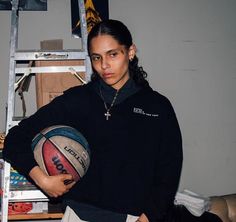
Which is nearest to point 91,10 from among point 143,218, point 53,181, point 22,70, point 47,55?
point 47,55

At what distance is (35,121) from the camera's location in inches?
68.1

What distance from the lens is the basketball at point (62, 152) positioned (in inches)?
62.9

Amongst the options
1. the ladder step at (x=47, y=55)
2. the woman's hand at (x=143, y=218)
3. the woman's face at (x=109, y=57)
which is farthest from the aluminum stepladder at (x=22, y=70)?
the woman's hand at (x=143, y=218)

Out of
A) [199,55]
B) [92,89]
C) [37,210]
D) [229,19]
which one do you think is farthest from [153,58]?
[37,210]

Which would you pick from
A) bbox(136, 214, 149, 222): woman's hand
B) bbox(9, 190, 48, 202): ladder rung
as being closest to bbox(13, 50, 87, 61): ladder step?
bbox(9, 190, 48, 202): ladder rung

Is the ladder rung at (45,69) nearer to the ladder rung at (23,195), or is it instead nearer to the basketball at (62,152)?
the basketball at (62,152)

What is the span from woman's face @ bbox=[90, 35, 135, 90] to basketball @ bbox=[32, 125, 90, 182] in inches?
13.0

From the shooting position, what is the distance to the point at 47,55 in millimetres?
2273

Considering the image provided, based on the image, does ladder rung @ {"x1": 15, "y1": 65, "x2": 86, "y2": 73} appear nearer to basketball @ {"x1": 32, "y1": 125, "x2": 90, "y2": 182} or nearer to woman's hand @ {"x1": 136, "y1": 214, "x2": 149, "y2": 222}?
basketball @ {"x1": 32, "y1": 125, "x2": 90, "y2": 182}

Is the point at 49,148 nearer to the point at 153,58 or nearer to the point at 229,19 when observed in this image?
the point at 153,58

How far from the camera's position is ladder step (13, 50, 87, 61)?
2.26 meters

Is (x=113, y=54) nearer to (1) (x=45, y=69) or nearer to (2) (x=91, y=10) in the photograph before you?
(1) (x=45, y=69)

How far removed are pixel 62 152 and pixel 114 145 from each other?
25 cm

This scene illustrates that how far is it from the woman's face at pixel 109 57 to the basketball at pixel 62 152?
331 mm
